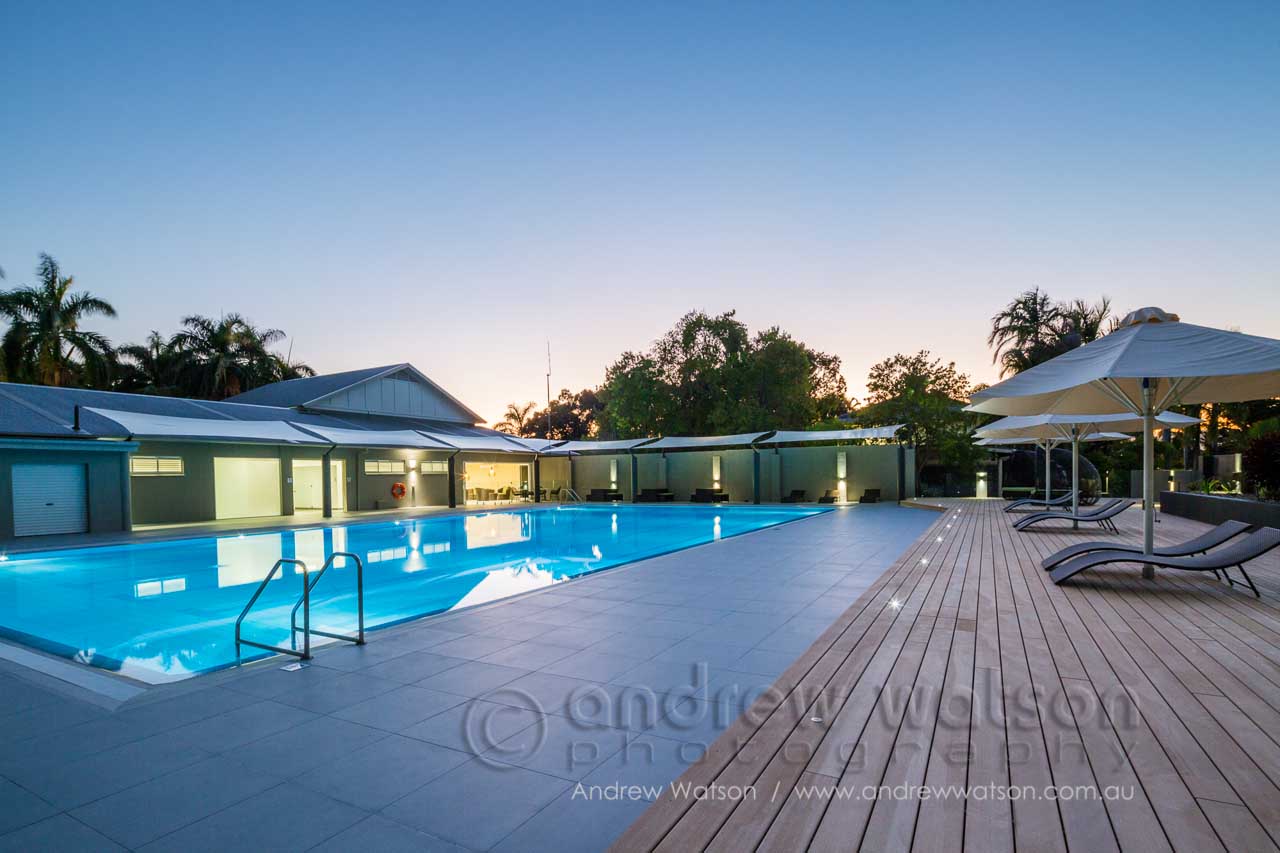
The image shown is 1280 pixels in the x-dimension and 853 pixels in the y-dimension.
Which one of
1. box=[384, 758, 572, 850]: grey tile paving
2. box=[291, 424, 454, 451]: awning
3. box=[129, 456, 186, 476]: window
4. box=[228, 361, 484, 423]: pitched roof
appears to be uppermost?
box=[228, 361, 484, 423]: pitched roof

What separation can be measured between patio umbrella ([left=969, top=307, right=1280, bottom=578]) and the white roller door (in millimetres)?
16833

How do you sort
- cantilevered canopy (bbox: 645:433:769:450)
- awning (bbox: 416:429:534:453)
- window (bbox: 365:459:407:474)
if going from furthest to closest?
cantilevered canopy (bbox: 645:433:769:450) < window (bbox: 365:459:407:474) < awning (bbox: 416:429:534:453)

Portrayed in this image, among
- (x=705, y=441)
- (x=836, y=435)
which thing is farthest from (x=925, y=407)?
(x=705, y=441)

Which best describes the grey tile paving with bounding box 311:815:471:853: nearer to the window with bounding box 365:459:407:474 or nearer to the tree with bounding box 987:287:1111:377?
the window with bounding box 365:459:407:474

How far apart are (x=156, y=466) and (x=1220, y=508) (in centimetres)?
2183

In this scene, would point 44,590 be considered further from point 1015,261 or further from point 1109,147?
point 1015,261

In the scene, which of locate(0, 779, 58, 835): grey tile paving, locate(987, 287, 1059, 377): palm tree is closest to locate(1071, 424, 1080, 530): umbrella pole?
locate(0, 779, 58, 835): grey tile paving

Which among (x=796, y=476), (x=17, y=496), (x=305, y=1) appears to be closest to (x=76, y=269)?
(x=17, y=496)

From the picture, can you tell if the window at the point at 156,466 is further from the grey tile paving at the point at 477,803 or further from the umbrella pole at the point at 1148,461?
the umbrella pole at the point at 1148,461

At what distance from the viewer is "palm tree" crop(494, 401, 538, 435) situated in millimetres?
42750

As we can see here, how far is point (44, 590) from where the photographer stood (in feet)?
24.7

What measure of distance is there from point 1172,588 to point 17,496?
18.3 metres

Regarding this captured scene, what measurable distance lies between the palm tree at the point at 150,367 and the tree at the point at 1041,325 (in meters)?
37.0

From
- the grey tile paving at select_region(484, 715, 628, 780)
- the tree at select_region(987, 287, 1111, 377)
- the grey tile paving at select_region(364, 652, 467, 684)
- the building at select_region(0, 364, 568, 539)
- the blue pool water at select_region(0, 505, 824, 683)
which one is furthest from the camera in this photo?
the tree at select_region(987, 287, 1111, 377)
